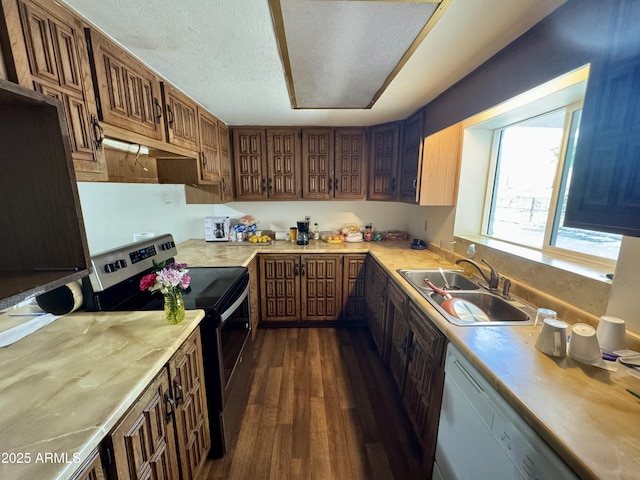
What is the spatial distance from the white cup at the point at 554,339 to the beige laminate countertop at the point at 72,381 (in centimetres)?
140

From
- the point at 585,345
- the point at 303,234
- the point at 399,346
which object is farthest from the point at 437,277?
the point at 303,234

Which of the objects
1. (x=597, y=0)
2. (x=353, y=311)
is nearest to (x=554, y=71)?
(x=597, y=0)

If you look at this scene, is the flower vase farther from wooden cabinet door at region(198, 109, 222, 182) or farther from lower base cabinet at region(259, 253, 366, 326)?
lower base cabinet at region(259, 253, 366, 326)

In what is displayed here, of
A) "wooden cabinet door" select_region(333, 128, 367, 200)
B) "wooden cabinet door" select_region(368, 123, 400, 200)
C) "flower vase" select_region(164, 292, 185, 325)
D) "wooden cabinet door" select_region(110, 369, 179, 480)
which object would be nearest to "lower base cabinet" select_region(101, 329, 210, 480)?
"wooden cabinet door" select_region(110, 369, 179, 480)

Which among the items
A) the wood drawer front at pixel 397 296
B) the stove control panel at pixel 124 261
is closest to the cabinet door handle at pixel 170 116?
the stove control panel at pixel 124 261

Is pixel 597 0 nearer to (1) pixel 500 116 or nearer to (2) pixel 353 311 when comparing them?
(1) pixel 500 116

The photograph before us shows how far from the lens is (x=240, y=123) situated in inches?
106

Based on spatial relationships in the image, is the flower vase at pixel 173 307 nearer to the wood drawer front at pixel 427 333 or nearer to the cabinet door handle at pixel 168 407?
the cabinet door handle at pixel 168 407

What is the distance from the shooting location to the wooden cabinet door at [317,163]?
9.30 feet

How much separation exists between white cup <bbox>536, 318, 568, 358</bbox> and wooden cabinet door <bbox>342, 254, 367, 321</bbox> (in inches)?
70.9

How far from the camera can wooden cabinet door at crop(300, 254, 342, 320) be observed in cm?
271

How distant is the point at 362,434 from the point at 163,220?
2.23 meters

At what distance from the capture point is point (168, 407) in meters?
1.01

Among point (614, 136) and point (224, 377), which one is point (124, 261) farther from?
point (614, 136)
